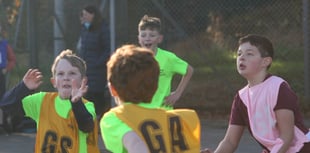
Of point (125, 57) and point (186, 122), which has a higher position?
point (125, 57)

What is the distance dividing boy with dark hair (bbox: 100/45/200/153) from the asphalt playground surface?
5392mm

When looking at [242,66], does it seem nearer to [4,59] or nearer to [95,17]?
[95,17]

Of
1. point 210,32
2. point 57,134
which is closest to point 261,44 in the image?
point 57,134

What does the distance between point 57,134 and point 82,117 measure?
31cm

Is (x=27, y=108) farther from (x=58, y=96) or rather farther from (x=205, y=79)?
(x=205, y=79)

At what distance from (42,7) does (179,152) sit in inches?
336

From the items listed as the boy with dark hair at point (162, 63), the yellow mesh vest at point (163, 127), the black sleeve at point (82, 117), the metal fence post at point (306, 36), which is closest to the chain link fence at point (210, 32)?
the metal fence post at point (306, 36)

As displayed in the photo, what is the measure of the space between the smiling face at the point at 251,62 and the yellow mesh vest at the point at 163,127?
42.4 inches

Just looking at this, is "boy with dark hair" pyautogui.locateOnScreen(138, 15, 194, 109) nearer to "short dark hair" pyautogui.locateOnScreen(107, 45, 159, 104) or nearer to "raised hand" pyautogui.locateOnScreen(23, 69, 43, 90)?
"raised hand" pyautogui.locateOnScreen(23, 69, 43, 90)

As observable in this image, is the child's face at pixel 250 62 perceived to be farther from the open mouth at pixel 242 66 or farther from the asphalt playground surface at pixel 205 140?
the asphalt playground surface at pixel 205 140

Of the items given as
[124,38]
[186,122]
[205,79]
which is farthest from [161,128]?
[205,79]

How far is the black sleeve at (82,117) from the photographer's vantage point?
4.93 m

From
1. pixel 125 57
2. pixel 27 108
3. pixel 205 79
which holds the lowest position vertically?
pixel 205 79

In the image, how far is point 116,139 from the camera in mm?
3699
